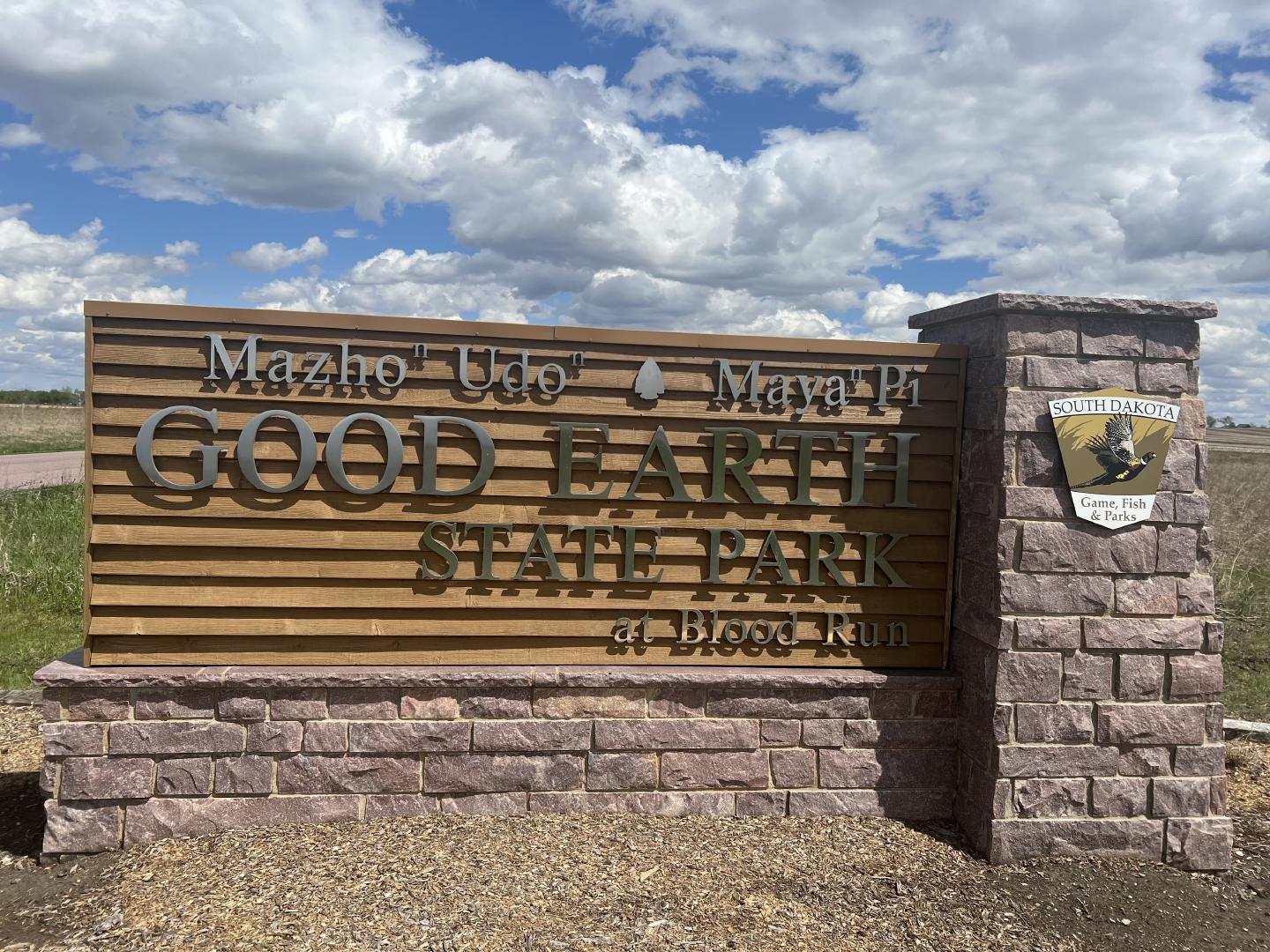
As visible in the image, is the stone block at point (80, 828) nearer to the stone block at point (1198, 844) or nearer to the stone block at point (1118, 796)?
the stone block at point (1118, 796)

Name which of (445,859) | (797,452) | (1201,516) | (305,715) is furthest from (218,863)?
(1201,516)

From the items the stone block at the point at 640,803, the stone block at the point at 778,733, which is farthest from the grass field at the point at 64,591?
the stone block at the point at 640,803

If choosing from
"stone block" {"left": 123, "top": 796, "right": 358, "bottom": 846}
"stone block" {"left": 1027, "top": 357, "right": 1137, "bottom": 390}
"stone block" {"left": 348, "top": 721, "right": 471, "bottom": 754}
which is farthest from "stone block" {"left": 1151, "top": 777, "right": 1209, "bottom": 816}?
"stone block" {"left": 123, "top": 796, "right": 358, "bottom": 846}

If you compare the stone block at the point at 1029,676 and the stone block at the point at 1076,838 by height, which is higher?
the stone block at the point at 1029,676

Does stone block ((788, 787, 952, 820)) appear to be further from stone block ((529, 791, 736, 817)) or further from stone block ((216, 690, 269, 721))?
stone block ((216, 690, 269, 721))

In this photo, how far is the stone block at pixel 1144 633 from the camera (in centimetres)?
422

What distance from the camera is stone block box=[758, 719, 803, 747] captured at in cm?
445

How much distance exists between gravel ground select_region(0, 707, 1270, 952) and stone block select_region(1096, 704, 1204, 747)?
24.3 inches

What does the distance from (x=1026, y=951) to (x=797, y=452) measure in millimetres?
2396

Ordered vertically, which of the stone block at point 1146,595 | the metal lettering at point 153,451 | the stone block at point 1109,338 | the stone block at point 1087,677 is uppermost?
the stone block at point 1109,338

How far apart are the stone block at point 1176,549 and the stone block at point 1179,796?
3.40 feet

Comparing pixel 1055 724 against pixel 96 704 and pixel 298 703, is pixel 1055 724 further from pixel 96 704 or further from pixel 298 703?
pixel 96 704

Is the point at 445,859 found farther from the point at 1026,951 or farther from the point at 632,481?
the point at 1026,951

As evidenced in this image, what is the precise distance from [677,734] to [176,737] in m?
2.40
